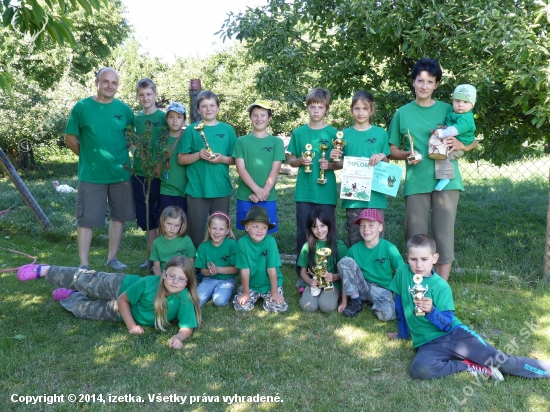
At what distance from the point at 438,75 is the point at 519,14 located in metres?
1.23

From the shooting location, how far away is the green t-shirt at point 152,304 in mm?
4176

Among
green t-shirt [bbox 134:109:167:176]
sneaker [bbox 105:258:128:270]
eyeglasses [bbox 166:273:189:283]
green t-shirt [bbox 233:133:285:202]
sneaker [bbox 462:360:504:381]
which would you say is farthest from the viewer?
sneaker [bbox 105:258:128:270]

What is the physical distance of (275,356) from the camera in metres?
3.85

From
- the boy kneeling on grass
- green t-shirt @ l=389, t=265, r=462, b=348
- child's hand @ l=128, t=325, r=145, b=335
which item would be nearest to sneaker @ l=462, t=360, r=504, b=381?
the boy kneeling on grass

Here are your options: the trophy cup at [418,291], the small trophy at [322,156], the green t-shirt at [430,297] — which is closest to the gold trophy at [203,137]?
the small trophy at [322,156]

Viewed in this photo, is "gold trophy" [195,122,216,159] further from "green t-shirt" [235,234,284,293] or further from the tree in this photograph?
the tree

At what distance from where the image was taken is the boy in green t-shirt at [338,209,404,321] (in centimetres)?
461

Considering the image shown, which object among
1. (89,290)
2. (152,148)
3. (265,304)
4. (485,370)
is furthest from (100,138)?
(485,370)

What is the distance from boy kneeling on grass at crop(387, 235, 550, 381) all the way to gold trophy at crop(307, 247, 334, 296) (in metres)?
0.75

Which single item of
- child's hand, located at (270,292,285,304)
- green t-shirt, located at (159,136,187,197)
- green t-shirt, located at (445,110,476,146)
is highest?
green t-shirt, located at (445,110,476,146)

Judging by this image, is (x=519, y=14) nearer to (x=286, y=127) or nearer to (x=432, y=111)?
(x=432, y=111)

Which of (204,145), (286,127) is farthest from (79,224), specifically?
(286,127)

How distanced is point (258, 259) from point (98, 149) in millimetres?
2163

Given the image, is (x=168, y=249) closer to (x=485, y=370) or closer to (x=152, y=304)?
(x=152, y=304)
